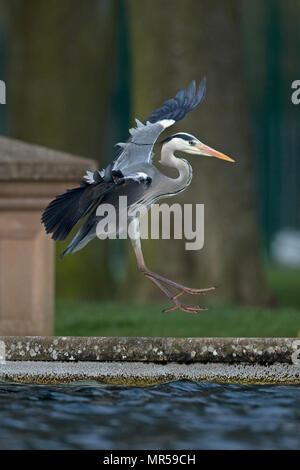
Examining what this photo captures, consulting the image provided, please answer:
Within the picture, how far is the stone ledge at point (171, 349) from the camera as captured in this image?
5828 mm

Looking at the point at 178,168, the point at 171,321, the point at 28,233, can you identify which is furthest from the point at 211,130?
the point at 178,168

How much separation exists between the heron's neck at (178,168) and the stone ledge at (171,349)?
2.94ft

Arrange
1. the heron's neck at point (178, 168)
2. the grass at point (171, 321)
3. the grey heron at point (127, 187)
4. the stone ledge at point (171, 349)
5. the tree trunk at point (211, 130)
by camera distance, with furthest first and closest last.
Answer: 1. the tree trunk at point (211, 130)
2. the grass at point (171, 321)
3. the stone ledge at point (171, 349)
4. the heron's neck at point (178, 168)
5. the grey heron at point (127, 187)

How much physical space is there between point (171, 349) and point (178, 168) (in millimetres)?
1036

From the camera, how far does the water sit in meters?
4.58

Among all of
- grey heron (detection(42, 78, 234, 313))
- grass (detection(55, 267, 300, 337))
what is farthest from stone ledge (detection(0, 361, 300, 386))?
grass (detection(55, 267, 300, 337))

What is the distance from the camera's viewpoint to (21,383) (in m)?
5.93

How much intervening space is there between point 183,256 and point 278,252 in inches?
495

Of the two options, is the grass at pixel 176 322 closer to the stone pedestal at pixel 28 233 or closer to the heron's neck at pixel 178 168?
the stone pedestal at pixel 28 233

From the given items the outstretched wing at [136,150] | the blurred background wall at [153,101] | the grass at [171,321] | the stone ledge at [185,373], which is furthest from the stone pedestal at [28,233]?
the blurred background wall at [153,101]

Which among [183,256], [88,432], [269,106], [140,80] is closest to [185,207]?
[183,256]

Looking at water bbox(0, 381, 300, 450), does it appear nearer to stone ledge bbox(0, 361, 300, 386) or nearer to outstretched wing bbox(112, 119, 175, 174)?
stone ledge bbox(0, 361, 300, 386)
